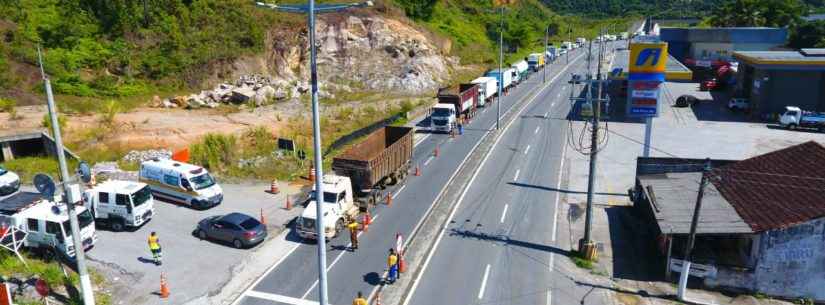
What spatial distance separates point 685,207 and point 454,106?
90.5ft

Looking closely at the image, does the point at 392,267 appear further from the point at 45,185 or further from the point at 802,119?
the point at 802,119

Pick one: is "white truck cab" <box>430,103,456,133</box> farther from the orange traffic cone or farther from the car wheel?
the orange traffic cone

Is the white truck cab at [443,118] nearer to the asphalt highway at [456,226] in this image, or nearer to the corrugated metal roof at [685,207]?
the asphalt highway at [456,226]

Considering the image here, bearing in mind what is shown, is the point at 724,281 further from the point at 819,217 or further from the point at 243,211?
the point at 243,211

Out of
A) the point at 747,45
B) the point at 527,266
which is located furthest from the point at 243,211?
the point at 747,45

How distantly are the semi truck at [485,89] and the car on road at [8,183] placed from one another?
4089cm

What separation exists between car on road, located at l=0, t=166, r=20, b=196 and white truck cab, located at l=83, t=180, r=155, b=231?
8069mm

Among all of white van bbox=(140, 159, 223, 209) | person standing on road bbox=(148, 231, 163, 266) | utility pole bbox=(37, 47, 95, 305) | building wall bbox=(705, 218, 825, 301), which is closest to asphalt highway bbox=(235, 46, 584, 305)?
person standing on road bbox=(148, 231, 163, 266)

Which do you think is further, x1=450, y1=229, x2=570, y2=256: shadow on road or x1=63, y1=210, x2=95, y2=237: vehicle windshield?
x1=450, y1=229, x2=570, y2=256: shadow on road

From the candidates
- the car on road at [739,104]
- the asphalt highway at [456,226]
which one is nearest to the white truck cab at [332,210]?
the asphalt highway at [456,226]

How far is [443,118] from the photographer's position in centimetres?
4694

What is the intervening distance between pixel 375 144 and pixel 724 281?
20493 mm

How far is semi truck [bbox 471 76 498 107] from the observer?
191ft

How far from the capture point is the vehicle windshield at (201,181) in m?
28.0
